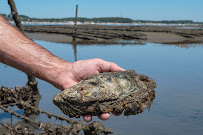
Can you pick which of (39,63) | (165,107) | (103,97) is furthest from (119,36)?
(103,97)

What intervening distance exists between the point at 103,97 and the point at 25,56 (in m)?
1.15

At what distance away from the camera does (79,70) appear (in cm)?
370

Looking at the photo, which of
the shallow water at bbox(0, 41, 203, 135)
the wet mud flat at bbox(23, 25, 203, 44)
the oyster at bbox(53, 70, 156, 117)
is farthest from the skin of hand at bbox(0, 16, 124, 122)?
the wet mud flat at bbox(23, 25, 203, 44)

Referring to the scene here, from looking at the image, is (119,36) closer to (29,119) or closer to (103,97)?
(29,119)

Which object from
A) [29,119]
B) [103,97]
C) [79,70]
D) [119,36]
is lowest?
[119,36]

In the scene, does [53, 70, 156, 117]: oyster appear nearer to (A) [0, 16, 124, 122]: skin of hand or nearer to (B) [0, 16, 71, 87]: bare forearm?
(A) [0, 16, 124, 122]: skin of hand

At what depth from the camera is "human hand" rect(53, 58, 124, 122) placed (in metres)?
3.62

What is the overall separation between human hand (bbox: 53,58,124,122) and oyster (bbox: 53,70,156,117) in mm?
204

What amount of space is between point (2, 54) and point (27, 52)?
311 mm

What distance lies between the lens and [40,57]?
3631 millimetres

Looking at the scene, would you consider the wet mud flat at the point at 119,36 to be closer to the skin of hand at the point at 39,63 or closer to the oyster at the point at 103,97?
the skin of hand at the point at 39,63

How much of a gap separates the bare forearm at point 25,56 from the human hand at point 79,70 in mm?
93

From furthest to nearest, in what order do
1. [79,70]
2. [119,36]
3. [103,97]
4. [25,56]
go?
1. [119,36]
2. [79,70]
3. [25,56]
4. [103,97]

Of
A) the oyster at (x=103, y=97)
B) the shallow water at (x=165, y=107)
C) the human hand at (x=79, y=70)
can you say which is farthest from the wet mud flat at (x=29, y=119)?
the human hand at (x=79, y=70)
